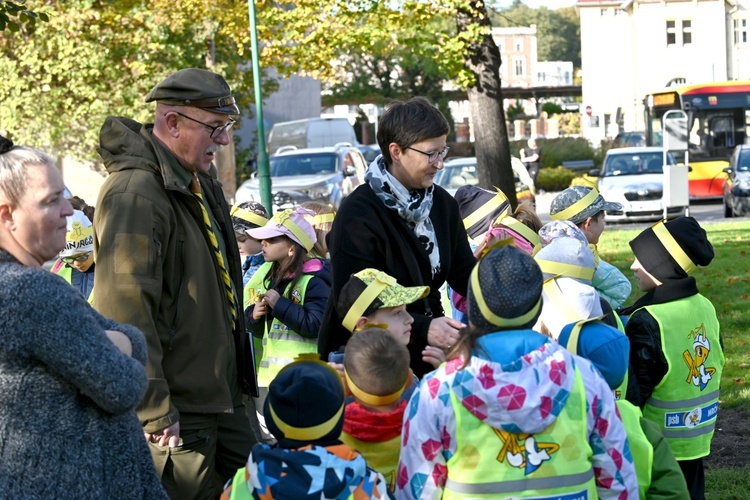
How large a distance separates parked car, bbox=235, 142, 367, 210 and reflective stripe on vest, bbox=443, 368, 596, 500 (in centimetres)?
1763

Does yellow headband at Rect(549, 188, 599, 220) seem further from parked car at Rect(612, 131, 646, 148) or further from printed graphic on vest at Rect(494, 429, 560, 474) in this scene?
parked car at Rect(612, 131, 646, 148)

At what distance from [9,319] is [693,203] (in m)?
29.0

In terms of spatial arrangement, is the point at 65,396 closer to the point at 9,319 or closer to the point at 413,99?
the point at 9,319

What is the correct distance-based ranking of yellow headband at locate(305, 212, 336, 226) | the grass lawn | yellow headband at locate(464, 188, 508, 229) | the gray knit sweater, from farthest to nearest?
yellow headband at locate(464, 188, 508, 229)
yellow headband at locate(305, 212, 336, 226)
the grass lawn
the gray knit sweater

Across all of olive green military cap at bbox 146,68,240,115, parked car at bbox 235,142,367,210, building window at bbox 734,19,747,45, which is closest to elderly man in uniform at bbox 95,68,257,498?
olive green military cap at bbox 146,68,240,115

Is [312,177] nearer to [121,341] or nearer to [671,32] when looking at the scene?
[121,341]

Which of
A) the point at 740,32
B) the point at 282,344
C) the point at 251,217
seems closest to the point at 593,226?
the point at 282,344

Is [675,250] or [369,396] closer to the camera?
[369,396]

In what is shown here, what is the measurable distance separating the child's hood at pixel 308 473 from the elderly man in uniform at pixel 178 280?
684mm

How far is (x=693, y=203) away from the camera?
29.9 metres

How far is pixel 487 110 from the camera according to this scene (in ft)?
53.9

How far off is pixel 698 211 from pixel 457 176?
8.99 m

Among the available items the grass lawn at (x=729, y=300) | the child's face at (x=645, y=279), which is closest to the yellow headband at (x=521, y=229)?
the child's face at (x=645, y=279)

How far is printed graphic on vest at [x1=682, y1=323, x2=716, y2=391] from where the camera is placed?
190 inches
